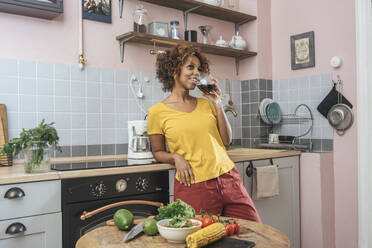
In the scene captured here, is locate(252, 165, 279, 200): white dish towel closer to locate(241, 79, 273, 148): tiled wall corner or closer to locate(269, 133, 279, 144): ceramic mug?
locate(269, 133, 279, 144): ceramic mug

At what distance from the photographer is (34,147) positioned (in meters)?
1.89

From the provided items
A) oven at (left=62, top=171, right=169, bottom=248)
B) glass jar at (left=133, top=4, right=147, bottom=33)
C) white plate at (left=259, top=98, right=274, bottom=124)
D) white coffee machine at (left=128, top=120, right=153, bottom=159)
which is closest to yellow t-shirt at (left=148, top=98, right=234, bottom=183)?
oven at (left=62, top=171, right=169, bottom=248)

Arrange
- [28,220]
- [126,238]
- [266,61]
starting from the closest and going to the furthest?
[126,238] → [28,220] → [266,61]

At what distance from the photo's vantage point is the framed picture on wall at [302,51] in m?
3.21

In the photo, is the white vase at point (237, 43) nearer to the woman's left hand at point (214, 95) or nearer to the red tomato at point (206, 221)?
the woman's left hand at point (214, 95)

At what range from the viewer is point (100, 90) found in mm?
2695

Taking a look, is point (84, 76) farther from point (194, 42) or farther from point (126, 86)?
point (194, 42)

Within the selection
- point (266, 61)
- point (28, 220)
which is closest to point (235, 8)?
point (266, 61)

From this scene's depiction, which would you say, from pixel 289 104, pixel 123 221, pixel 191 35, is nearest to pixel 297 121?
pixel 289 104

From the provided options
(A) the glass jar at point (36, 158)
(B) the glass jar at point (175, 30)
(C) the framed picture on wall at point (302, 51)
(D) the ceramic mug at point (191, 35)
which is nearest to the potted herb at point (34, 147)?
(A) the glass jar at point (36, 158)

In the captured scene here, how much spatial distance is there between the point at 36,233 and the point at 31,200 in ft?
0.54

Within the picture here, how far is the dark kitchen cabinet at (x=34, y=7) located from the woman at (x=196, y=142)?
81 centimetres

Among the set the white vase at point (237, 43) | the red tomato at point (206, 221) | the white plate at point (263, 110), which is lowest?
the red tomato at point (206, 221)

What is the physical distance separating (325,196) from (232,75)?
1383 mm
